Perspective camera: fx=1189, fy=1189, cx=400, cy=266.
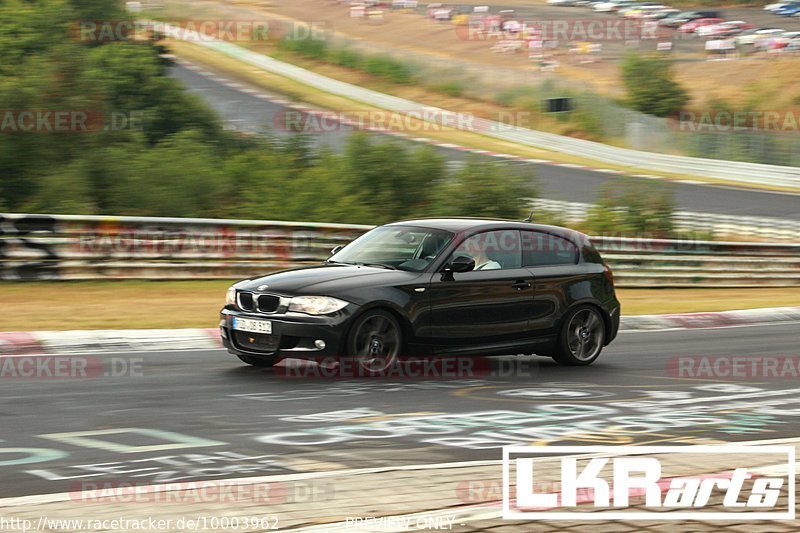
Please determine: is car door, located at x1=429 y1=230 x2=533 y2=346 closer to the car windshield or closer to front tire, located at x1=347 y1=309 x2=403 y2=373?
the car windshield

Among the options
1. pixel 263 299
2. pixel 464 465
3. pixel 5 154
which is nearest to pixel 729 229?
pixel 5 154

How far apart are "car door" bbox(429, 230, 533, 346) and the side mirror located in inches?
3.4

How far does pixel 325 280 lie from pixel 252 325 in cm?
80

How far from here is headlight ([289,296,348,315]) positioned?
10766mm

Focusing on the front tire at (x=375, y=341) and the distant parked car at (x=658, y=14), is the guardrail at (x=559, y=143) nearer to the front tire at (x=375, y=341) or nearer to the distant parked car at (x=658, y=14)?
the distant parked car at (x=658, y=14)

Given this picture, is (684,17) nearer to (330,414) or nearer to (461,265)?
(461,265)

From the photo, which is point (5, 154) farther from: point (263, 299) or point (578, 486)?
point (578, 486)

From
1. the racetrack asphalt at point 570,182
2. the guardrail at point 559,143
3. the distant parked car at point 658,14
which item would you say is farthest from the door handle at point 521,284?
the distant parked car at point 658,14

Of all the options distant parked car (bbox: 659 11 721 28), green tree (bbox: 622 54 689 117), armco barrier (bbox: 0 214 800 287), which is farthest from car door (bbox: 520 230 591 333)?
distant parked car (bbox: 659 11 721 28)

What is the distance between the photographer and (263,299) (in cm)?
1108

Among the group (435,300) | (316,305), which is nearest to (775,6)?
(435,300)

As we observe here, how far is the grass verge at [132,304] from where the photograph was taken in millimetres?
14578

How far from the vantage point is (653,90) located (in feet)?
191

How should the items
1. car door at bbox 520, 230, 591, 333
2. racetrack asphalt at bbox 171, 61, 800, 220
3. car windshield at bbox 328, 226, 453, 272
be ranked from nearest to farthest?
car windshield at bbox 328, 226, 453, 272, car door at bbox 520, 230, 591, 333, racetrack asphalt at bbox 171, 61, 800, 220
